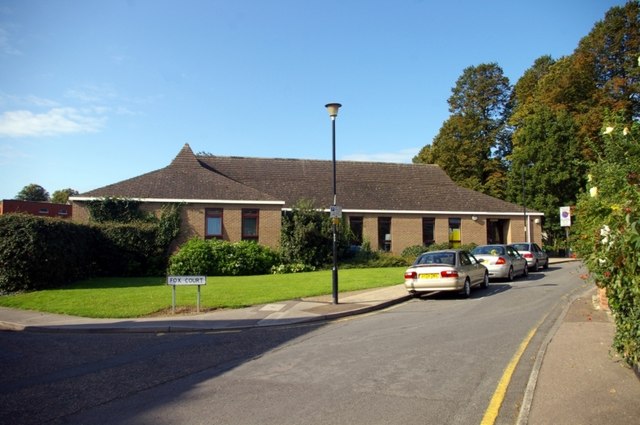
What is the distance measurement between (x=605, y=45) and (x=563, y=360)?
4621 centimetres

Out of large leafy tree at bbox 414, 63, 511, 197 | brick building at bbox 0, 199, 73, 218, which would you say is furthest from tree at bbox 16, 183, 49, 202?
large leafy tree at bbox 414, 63, 511, 197

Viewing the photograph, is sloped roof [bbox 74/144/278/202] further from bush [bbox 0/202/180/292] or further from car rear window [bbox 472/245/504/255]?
car rear window [bbox 472/245/504/255]

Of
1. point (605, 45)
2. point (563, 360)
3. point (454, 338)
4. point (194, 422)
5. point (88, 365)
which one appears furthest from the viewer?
point (605, 45)

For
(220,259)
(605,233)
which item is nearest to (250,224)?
(220,259)

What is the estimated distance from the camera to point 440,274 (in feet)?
48.4

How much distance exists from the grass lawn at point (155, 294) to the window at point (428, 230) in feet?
44.5

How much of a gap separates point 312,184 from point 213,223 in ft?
32.3

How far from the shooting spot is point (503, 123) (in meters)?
58.2

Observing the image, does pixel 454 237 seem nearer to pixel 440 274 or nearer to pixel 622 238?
pixel 440 274

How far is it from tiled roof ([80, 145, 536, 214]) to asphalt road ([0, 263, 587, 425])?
18.2 meters

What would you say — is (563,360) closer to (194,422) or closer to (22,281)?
(194,422)

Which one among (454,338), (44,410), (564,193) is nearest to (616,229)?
(454,338)

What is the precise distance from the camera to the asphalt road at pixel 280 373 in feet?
17.3

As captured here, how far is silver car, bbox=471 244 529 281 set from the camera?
65.4 ft
